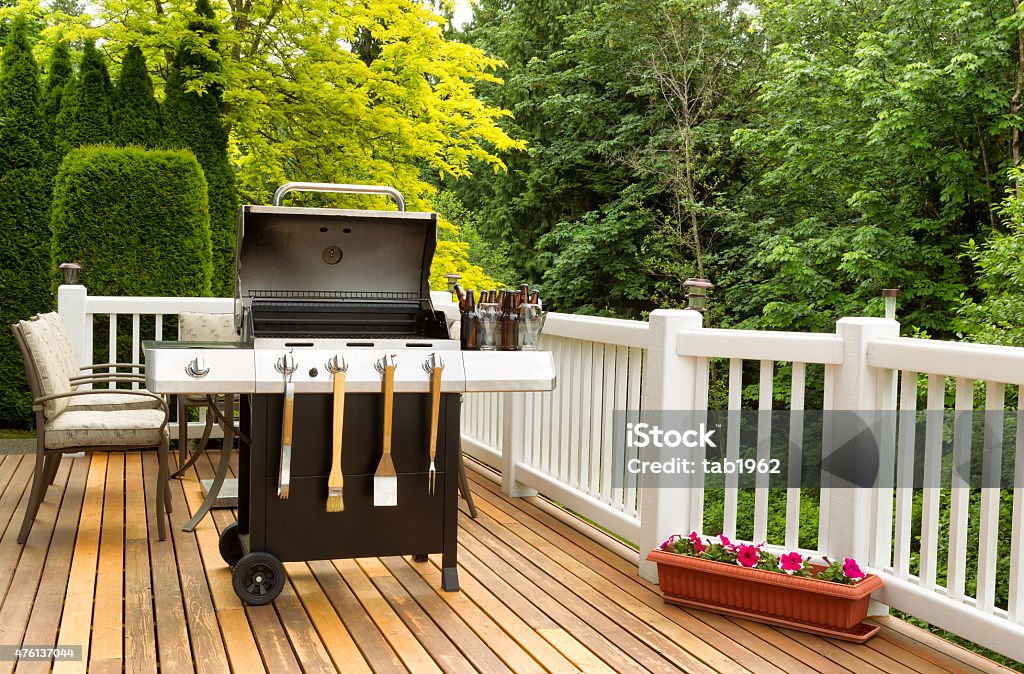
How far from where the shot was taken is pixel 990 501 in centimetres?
269

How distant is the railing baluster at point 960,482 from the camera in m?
2.69

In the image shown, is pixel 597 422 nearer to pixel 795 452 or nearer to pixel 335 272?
pixel 795 452

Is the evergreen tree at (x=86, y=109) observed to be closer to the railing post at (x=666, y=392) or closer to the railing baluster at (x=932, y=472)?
the railing post at (x=666, y=392)

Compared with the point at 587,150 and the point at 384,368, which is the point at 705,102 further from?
the point at 384,368

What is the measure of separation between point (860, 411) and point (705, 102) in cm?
1363

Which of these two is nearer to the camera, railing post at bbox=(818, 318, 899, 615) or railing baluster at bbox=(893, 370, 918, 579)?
railing baluster at bbox=(893, 370, 918, 579)

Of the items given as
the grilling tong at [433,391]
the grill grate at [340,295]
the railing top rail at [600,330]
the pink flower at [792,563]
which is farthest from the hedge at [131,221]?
the pink flower at [792,563]

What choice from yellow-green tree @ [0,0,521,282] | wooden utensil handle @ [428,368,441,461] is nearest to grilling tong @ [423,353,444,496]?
wooden utensil handle @ [428,368,441,461]

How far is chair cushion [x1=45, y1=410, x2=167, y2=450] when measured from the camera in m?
3.91

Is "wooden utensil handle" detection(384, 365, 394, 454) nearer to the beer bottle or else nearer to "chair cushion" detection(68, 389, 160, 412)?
the beer bottle

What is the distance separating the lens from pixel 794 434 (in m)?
3.13

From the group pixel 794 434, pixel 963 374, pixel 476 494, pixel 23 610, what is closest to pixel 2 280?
pixel 476 494

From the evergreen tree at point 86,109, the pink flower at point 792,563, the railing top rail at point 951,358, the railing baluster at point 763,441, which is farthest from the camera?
the evergreen tree at point 86,109

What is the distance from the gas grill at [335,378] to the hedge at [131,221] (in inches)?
147
